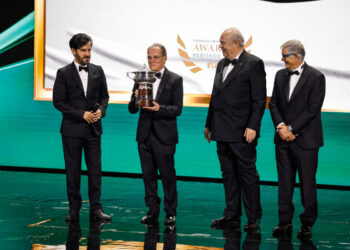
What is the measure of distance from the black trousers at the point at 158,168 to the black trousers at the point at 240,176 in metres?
0.41

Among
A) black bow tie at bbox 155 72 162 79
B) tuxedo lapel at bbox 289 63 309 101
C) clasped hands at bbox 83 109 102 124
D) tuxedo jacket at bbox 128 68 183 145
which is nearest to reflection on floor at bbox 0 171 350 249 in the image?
tuxedo jacket at bbox 128 68 183 145

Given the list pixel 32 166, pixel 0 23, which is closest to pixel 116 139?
pixel 32 166

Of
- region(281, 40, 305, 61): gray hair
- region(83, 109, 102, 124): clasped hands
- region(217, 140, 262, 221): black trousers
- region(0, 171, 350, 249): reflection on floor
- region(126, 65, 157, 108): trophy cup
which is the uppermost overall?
region(281, 40, 305, 61): gray hair

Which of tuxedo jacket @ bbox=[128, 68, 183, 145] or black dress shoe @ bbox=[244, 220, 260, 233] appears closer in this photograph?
black dress shoe @ bbox=[244, 220, 260, 233]

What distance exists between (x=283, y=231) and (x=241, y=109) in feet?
3.12

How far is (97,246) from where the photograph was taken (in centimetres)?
347

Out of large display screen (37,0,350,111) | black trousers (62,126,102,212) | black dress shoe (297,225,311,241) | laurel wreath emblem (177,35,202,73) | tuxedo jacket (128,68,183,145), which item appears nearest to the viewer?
black dress shoe (297,225,311,241)

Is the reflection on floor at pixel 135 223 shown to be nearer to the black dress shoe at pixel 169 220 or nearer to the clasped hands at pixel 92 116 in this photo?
the black dress shoe at pixel 169 220

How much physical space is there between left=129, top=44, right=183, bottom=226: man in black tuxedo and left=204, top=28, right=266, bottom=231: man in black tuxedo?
0.33 metres

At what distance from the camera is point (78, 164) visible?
4289mm

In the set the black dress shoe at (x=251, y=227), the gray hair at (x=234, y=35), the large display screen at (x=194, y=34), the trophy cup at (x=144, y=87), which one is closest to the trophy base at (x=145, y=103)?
the trophy cup at (x=144, y=87)

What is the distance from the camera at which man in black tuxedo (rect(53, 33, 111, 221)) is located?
4203 mm

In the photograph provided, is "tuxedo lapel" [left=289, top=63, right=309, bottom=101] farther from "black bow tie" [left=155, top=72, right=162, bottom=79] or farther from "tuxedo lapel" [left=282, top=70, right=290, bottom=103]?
"black bow tie" [left=155, top=72, right=162, bottom=79]

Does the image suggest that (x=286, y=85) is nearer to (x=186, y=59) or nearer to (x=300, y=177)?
(x=300, y=177)
